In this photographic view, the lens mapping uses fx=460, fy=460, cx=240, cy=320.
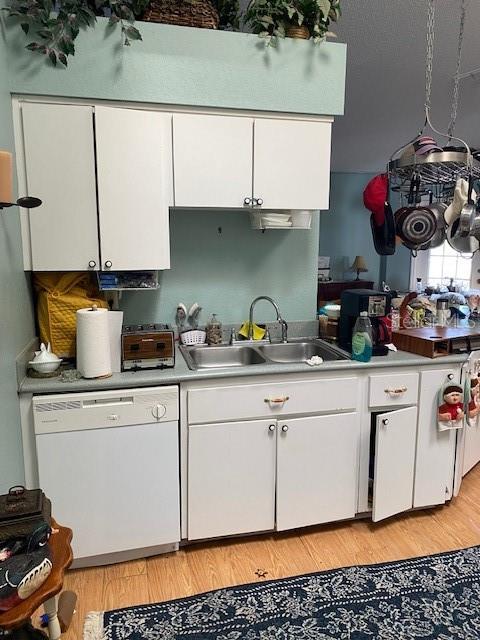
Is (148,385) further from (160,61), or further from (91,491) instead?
(160,61)

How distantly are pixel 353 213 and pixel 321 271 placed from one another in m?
1.08

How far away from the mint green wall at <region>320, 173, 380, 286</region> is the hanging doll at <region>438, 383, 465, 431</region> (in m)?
5.06

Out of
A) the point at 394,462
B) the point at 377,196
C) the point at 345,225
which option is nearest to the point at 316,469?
the point at 394,462

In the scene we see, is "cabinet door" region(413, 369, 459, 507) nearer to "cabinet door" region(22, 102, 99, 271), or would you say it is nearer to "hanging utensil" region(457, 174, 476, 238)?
"hanging utensil" region(457, 174, 476, 238)

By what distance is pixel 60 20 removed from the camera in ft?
6.36

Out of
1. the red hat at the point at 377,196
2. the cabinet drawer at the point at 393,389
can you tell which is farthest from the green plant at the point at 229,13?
the cabinet drawer at the point at 393,389

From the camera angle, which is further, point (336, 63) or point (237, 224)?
point (237, 224)

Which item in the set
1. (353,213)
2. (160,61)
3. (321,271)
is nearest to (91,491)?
(160,61)

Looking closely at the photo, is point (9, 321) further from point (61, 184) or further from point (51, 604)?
point (51, 604)

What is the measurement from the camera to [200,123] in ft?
7.29

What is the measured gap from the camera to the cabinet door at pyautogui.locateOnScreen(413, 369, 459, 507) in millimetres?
2393

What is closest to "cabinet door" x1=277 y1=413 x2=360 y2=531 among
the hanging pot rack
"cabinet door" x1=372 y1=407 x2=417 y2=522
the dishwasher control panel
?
"cabinet door" x1=372 y1=407 x2=417 y2=522

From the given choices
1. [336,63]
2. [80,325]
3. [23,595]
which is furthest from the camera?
[336,63]

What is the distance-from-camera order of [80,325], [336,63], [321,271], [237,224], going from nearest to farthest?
[80,325] < [336,63] < [237,224] < [321,271]
